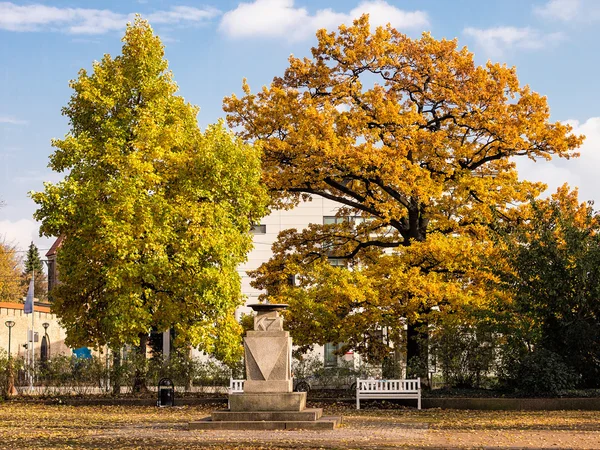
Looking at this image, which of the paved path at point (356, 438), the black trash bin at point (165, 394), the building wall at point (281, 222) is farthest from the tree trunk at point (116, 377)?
the building wall at point (281, 222)

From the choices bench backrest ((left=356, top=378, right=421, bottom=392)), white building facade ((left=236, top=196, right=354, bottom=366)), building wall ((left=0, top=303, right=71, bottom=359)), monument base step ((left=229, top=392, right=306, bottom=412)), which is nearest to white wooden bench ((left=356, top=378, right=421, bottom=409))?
bench backrest ((left=356, top=378, right=421, bottom=392))

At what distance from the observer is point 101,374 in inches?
1120

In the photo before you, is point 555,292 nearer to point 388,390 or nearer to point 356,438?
point 388,390

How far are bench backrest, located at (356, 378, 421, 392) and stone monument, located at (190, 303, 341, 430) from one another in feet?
18.9

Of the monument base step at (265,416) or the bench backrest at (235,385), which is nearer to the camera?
the monument base step at (265,416)

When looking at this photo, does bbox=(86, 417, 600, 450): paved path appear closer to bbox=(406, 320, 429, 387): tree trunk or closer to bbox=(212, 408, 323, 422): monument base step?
bbox=(212, 408, 323, 422): monument base step

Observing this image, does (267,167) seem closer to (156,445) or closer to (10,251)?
(156,445)

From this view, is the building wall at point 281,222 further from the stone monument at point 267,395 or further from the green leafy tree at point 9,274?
the stone monument at point 267,395

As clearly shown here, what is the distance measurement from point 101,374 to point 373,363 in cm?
861

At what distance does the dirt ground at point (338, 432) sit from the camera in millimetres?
14227

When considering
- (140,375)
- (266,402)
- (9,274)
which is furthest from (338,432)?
(9,274)

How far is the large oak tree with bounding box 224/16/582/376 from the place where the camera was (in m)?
25.5

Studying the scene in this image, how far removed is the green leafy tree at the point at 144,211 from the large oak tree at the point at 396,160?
1.65 metres

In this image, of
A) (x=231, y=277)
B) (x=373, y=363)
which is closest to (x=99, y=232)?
(x=231, y=277)
